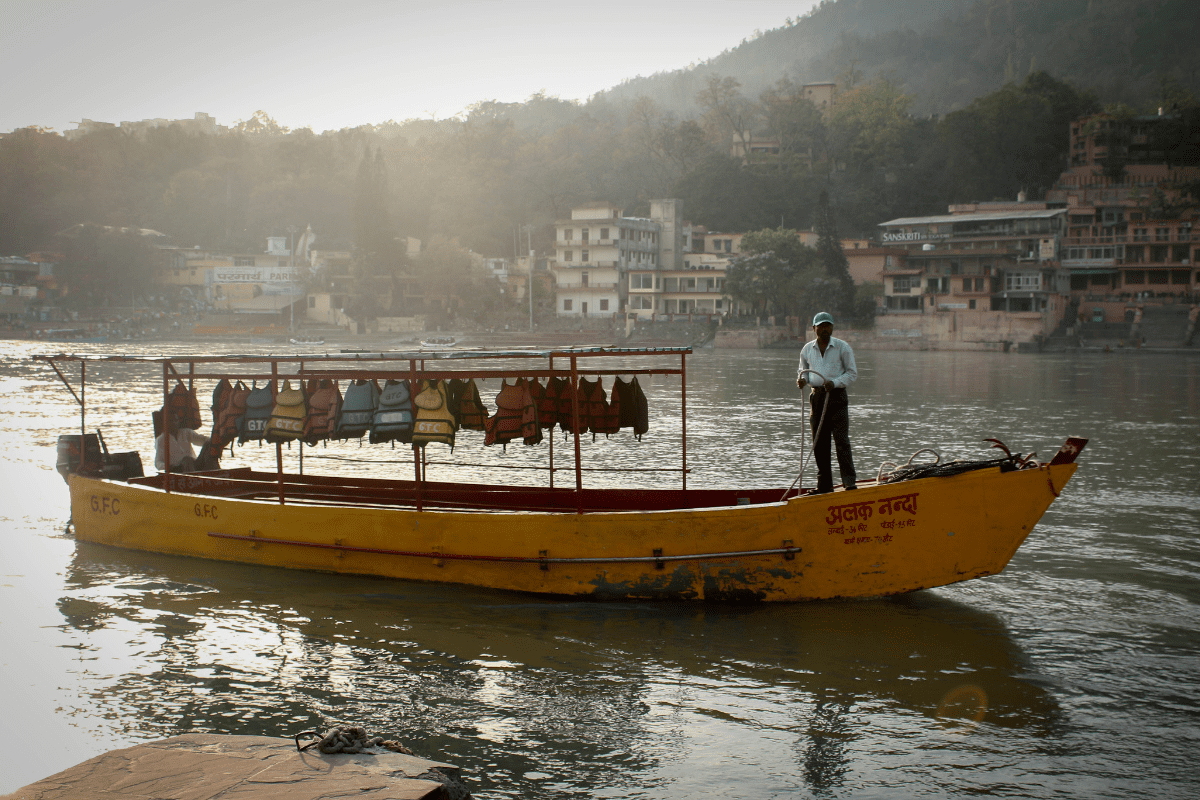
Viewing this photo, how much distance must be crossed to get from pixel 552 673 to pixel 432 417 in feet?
9.22

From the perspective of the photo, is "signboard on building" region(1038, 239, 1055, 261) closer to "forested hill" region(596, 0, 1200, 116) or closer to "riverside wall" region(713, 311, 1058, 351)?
"riverside wall" region(713, 311, 1058, 351)

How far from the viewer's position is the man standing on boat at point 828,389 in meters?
7.77

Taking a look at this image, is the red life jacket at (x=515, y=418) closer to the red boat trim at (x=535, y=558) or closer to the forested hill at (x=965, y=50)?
the red boat trim at (x=535, y=558)

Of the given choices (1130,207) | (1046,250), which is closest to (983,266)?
(1046,250)

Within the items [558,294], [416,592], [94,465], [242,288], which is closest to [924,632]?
[416,592]

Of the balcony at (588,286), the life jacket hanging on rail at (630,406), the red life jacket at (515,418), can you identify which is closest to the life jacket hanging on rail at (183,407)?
the red life jacket at (515,418)

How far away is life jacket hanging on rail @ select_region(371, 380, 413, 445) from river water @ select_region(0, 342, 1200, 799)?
1.52m

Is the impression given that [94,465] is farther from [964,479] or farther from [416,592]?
[964,479]

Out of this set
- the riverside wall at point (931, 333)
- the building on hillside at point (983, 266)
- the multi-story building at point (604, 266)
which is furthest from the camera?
the multi-story building at point (604, 266)

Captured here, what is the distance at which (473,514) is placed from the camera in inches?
328

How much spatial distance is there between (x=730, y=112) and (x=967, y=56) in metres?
55.1

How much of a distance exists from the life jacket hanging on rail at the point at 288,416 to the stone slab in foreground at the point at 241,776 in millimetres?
5313

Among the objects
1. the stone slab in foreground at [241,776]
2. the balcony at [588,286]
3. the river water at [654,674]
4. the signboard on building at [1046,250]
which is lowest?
the river water at [654,674]

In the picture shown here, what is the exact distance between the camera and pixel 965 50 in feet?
450
